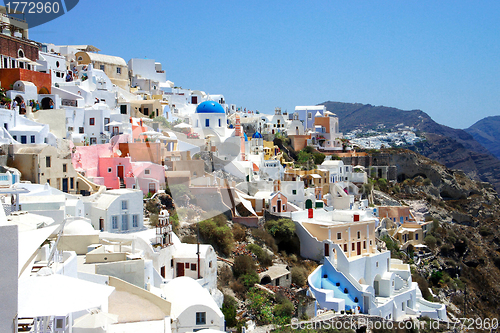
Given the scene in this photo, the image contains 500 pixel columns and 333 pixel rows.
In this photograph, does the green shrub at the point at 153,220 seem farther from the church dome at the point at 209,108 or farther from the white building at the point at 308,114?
the white building at the point at 308,114

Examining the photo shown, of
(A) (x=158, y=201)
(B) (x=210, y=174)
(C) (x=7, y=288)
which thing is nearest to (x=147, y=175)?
(A) (x=158, y=201)

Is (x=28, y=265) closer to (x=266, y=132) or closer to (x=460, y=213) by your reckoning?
(x=266, y=132)

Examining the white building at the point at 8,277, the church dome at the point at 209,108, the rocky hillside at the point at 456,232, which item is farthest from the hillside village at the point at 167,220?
the rocky hillside at the point at 456,232

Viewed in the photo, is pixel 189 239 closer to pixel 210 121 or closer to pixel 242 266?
pixel 242 266

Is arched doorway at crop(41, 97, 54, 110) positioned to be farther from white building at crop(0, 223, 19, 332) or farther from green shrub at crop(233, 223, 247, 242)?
white building at crop(0, 223, 19, 332)

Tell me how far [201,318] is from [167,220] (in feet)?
15.6

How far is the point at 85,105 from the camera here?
95.9ft

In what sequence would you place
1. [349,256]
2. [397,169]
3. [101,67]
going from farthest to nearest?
[397,169] < [101,67] < [349,256]

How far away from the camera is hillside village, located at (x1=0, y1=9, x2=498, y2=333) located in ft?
37.6

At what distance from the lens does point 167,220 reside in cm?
1786

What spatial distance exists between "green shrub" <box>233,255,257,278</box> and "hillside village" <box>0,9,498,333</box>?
14cm

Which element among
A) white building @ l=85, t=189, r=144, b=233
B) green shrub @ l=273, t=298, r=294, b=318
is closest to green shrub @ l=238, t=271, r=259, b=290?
green shrub @ l=273, t=298, r=294, b=318

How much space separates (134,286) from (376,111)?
566ft

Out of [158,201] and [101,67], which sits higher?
[101,67]
